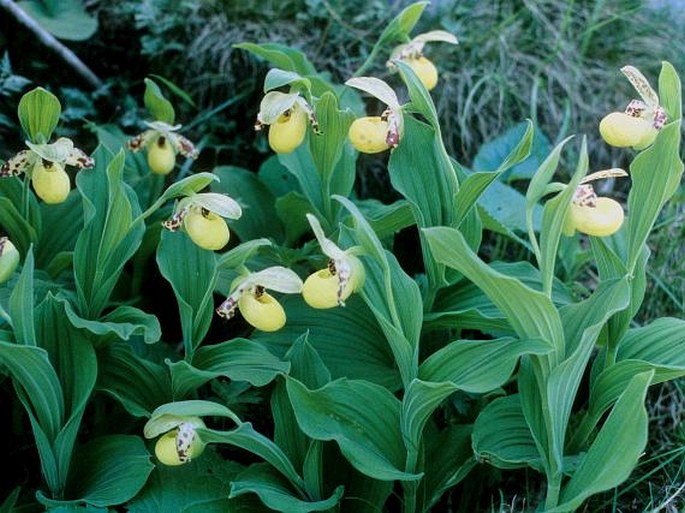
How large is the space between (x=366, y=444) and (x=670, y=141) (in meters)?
0.57

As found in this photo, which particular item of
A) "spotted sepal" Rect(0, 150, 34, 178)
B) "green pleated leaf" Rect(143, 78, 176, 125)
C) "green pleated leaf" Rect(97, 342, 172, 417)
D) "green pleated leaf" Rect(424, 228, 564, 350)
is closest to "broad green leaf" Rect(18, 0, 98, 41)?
"green pleated leaf" Rect(143, 78, 176, 125)

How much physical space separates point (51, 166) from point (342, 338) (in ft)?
1.74

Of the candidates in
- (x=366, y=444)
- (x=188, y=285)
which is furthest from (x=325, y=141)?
(x=366, y=444)

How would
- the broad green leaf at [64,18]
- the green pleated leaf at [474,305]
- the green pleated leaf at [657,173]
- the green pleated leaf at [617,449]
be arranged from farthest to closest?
the broad green leaf at [64,18] < the green pleated leaf at [474,305] < the green pleated leaf at [657,173] < the green pleated leaf at [617,449]

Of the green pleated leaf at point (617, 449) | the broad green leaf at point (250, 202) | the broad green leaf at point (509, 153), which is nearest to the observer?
the green pleated leaf at point (617, 449)

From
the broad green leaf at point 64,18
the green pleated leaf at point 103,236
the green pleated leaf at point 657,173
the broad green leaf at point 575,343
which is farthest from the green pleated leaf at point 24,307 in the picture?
the broad green leaf at point 64,18

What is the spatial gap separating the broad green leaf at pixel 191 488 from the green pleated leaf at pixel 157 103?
0.64 meters

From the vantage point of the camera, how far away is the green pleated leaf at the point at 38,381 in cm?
123

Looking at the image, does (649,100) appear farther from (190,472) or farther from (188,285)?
(190,472)

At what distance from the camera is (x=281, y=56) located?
5.24 feet

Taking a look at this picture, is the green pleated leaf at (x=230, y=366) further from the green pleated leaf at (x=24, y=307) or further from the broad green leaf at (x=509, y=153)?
the broad green leaf at (x=509, y=153)

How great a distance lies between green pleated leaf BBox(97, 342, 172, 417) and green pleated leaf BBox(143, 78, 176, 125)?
479mm

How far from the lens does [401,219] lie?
58.9 inches

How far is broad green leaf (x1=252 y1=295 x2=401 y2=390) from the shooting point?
146 centimetres
